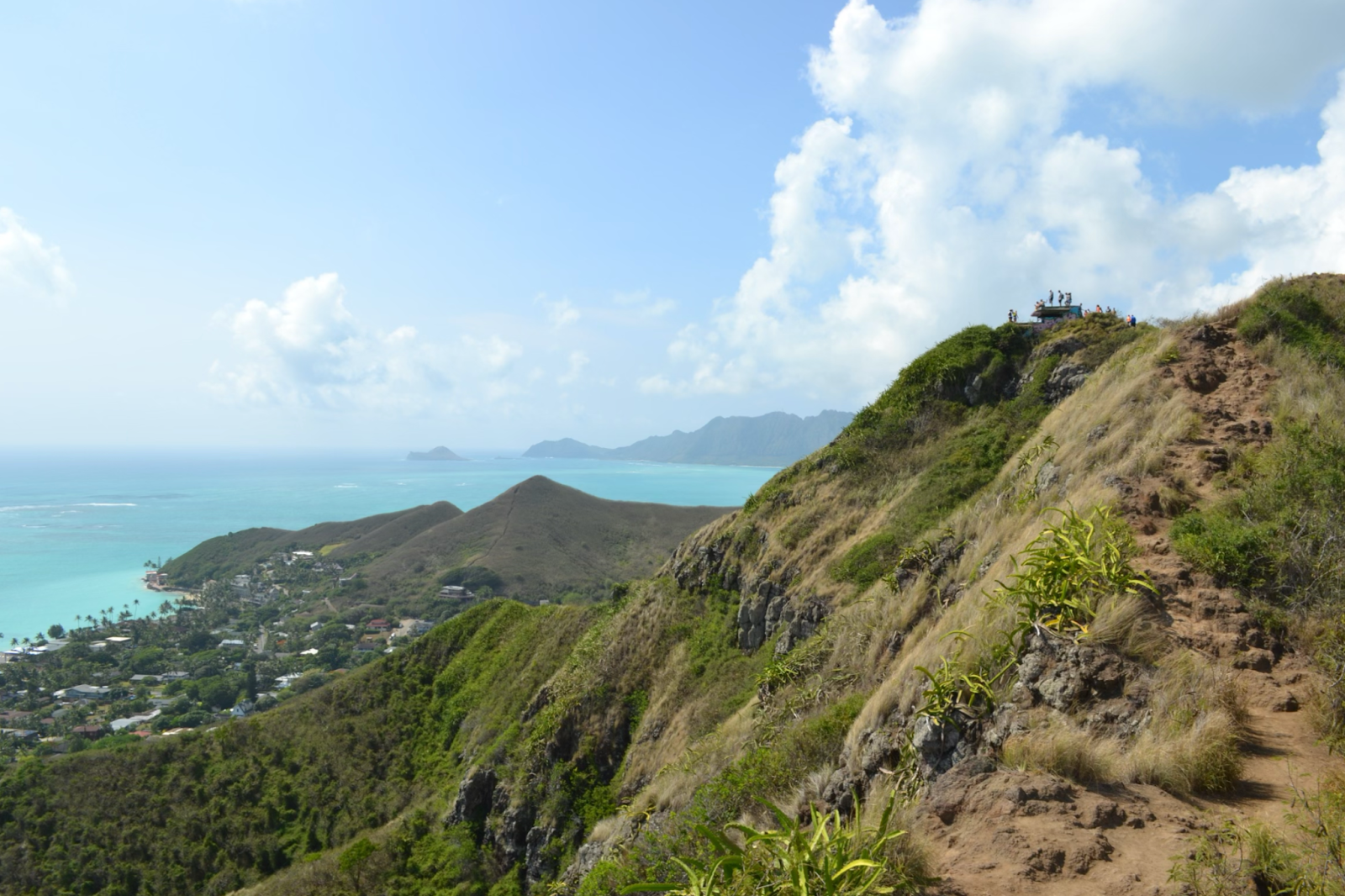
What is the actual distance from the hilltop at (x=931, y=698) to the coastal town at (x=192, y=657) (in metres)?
15.9

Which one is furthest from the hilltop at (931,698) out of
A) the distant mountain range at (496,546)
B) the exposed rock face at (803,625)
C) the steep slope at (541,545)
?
the steep slope at (541,545)

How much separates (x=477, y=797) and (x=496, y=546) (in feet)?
284

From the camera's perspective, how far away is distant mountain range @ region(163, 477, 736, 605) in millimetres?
95188

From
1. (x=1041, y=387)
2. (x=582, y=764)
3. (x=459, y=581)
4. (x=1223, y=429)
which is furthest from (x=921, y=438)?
(x=459, y=581)

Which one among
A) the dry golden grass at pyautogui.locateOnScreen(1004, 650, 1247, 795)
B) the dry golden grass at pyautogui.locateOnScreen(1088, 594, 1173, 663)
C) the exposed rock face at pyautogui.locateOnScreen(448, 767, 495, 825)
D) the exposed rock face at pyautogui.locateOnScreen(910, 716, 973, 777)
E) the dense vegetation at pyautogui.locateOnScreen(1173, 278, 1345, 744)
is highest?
the dense vegetation at pyautogui.locateOnScreen(1173, 278, 1345, 744)

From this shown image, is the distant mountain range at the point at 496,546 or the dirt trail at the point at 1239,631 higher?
the dirt trail at the point at 1239,631

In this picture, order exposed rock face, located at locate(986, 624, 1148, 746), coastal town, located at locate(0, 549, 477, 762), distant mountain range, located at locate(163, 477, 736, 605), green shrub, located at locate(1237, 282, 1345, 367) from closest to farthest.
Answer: exposed rock face, located at locate(986, 624, 1148, 746), green shrub, located at locate(1237, 282, 1345, 367), coastal town, located at locate(0, 549, 477, 762), distant mountain range, located at locate(163, 477, 736, 605)

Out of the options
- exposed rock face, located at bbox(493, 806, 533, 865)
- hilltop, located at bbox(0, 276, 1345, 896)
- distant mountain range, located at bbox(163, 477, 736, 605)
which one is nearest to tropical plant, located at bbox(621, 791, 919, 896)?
hilltop, located at bbox(0, 276, 1345, 896)

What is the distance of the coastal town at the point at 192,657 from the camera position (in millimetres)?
53562

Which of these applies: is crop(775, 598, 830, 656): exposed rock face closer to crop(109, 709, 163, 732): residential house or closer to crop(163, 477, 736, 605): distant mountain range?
crop(109, 709, 163, 732): residential house

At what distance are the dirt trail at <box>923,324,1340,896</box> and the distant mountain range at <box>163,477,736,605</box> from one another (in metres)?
83.0

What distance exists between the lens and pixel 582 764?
736 inches

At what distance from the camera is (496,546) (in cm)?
10425

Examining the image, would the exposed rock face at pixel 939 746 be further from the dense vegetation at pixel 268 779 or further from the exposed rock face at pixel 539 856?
the dense vegetation at pixel 268 779
